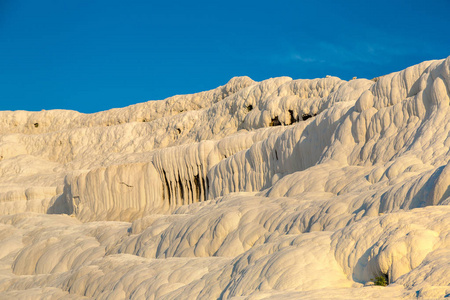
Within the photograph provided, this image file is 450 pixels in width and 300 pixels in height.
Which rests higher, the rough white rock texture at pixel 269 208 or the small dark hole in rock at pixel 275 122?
Answer: the small dark hole in rock at pixel 275 122

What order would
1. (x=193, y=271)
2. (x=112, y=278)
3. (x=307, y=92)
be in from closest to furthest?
(x=193, y=271), (x=112, y=278), (x=307, y=92)

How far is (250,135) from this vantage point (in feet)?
97.6

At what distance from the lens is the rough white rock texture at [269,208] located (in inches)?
332

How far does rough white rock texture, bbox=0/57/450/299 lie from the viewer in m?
8.45

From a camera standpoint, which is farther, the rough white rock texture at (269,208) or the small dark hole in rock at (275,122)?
the small dark hole in rock at (275,122)

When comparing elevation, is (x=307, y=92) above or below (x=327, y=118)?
above

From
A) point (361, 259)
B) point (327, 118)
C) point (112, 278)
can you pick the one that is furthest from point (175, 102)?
point (361, 259)

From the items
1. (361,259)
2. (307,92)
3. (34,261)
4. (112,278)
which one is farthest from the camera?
(307,92)

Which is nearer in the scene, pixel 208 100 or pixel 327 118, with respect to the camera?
pixel 327 118

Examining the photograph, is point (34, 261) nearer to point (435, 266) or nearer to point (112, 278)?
point (112, 278)

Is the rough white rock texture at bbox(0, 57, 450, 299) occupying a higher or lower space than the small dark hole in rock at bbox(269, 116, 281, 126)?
lower

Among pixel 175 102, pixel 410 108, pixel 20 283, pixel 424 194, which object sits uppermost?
pixel 175 102

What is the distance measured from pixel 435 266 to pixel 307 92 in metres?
29.8

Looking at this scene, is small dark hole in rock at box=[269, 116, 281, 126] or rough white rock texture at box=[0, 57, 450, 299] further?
small dark hole in rock at box=[269, 116, 281, 126]
